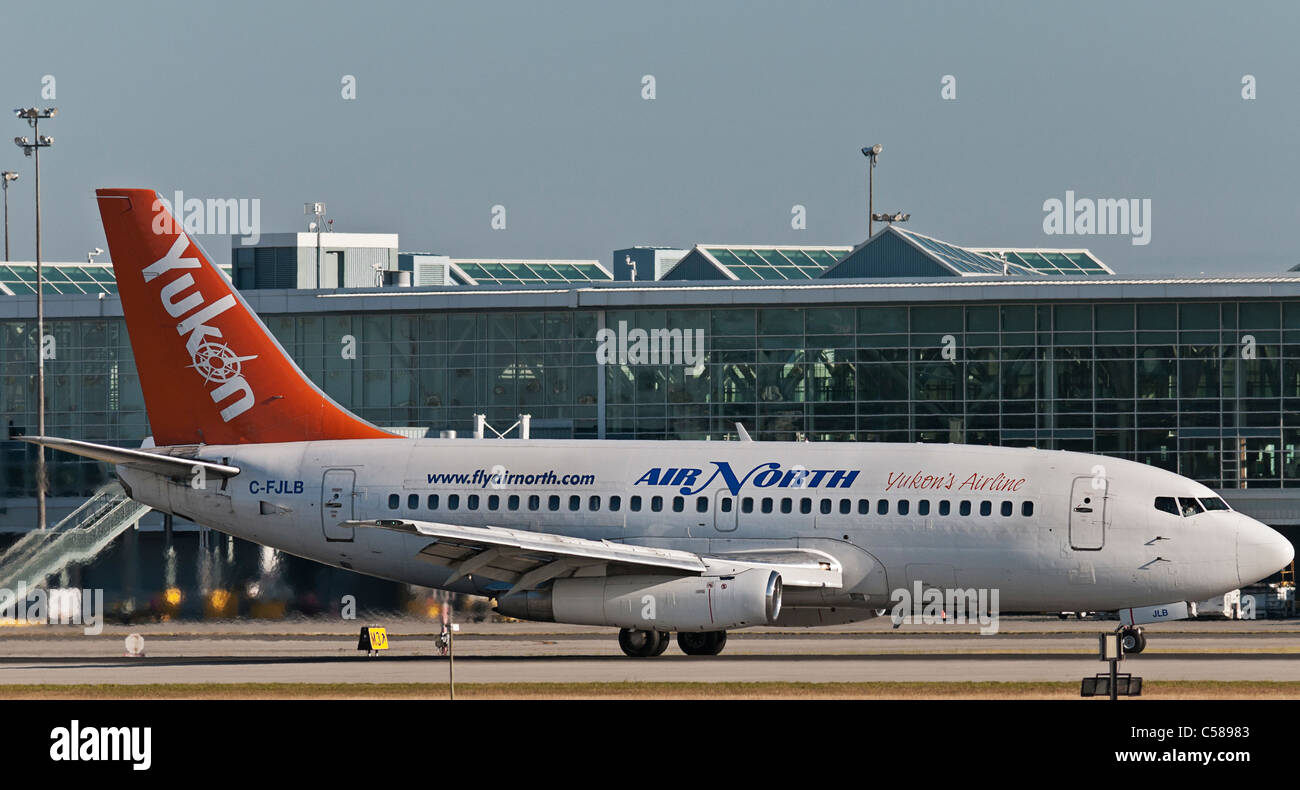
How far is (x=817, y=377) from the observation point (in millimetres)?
67812

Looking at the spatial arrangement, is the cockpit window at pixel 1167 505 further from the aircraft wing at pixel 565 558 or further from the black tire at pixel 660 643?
the black tire at pixel 660 643

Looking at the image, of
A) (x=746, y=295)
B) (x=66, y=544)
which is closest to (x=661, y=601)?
(x=66, y=544)

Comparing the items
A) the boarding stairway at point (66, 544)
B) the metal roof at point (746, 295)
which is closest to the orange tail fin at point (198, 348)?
the boarding stairway at point (66, 544)

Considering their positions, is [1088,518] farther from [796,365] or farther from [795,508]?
[796,365]

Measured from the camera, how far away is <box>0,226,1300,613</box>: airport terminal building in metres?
65.1

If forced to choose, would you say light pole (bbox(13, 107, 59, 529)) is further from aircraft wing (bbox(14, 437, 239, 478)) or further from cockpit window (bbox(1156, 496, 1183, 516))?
cockpit window (bbox(1156, 496, 1183, 516))

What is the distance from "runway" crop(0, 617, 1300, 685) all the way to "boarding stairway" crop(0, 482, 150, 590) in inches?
128

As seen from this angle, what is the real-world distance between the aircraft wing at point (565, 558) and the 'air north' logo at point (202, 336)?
6443 millimetres

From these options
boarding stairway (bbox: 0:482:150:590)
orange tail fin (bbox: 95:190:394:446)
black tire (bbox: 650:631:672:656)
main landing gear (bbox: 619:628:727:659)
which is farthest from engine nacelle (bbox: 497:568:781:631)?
boarding stairway (bbox: 0:482:150:590)

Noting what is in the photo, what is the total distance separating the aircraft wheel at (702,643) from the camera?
38531 millimetres

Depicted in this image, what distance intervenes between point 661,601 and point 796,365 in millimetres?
32911

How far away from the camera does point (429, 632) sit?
4881cm
